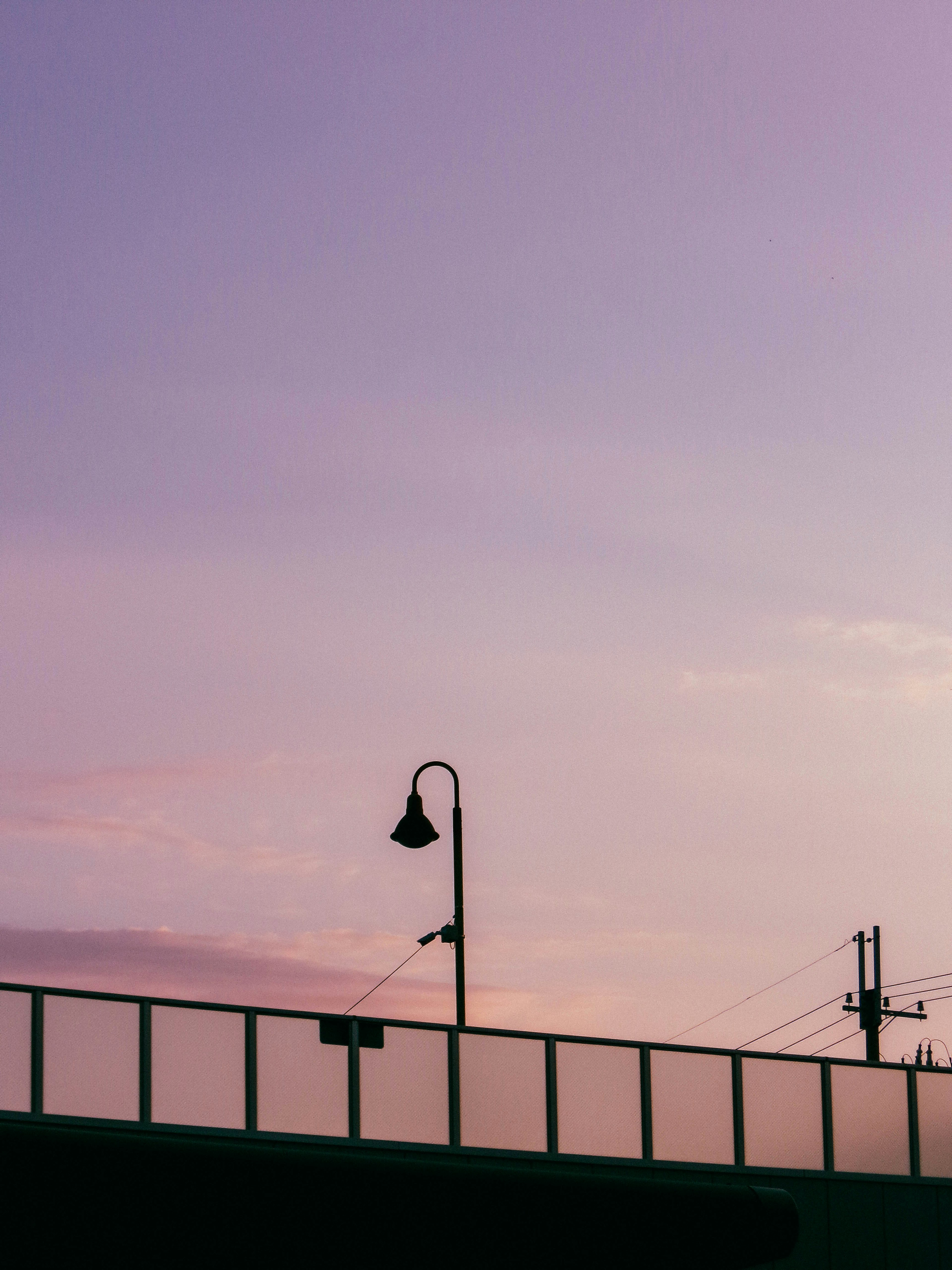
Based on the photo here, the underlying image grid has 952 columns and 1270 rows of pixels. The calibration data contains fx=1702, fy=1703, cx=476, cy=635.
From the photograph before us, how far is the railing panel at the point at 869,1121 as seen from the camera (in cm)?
2705

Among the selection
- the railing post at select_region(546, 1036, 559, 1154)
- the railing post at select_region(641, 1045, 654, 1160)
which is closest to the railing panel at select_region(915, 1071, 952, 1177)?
the railing post at select_region(641, 1045, 654, 1160)

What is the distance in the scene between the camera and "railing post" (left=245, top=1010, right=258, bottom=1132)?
22.4m

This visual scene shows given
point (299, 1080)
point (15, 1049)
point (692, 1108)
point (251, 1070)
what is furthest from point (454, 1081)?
point (15, 1049)

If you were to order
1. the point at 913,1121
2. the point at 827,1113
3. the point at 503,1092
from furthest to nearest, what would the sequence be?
the point at 913,1121, the point at 827,1113, the point at 503,1092

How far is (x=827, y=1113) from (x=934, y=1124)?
Answer: 2.45 metres

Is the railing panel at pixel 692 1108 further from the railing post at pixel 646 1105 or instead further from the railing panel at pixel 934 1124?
the railing panel at pixel 934 1124

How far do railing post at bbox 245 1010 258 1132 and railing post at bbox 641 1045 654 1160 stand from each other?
246 inches

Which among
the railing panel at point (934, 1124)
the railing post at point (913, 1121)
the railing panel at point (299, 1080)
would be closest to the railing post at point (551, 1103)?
the railing panel at point (299, 1080)

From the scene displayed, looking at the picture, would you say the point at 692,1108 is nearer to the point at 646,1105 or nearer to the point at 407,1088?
the point at 646,1105

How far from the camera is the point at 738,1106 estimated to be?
26453mm

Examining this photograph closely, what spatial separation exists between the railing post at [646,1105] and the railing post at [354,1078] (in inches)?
185

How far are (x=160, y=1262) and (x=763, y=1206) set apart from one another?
123 inches

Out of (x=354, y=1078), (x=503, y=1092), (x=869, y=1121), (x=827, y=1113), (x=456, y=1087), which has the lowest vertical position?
(x=869, y=1121)

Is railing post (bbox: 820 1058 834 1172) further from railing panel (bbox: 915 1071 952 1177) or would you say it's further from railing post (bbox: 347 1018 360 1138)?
railing post (bbox: 347 1018 360 1138)
